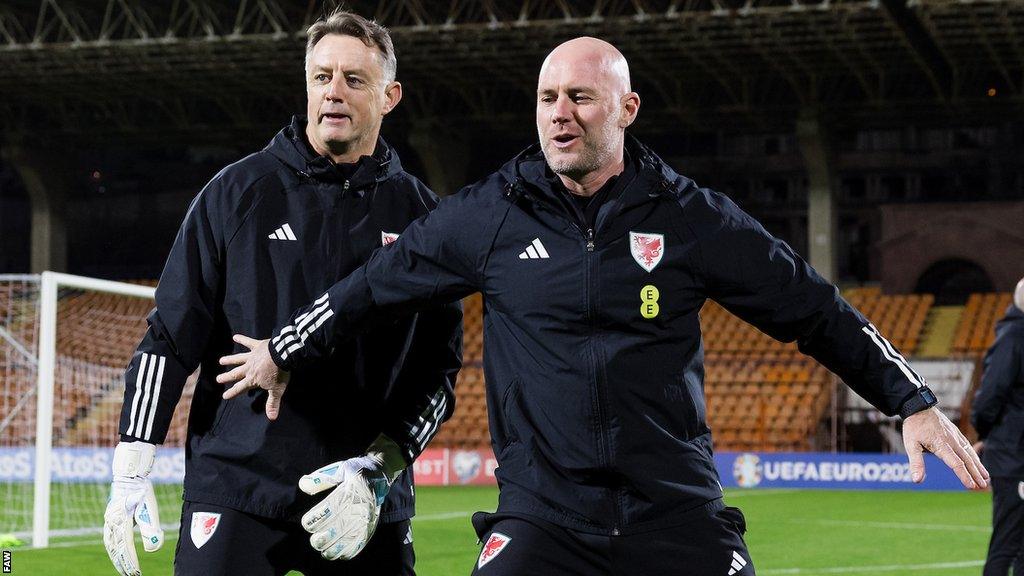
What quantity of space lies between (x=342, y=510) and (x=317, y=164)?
3.64 feet

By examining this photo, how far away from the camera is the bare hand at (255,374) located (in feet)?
13.0

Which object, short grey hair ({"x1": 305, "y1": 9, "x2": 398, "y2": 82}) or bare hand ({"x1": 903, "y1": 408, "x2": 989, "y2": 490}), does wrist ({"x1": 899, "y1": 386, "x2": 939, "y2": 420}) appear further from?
short grey hair ({"x1": 305, "y1": 9, "x2": 398, "y2": 82})

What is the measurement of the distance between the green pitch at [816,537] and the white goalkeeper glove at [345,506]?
7.06 m

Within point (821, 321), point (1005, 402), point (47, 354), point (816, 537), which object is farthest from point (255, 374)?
point (816, 537)

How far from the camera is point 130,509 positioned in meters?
4.11

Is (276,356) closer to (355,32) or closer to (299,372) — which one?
(299,372)

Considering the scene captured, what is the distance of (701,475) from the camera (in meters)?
3.70

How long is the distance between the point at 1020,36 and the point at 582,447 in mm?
24631

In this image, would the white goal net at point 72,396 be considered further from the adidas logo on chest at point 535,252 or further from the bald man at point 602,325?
the adidas logo on chest at point 535,252

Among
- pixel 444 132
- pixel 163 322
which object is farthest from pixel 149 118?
pixel 163 322

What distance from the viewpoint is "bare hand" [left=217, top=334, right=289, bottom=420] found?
397 cm

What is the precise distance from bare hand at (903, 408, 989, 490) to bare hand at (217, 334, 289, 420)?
176cm

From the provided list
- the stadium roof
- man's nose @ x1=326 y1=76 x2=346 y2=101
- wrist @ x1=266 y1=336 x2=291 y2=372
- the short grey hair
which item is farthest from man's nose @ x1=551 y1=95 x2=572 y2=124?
the stadium roof

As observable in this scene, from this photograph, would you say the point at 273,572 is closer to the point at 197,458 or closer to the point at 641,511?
the point at 197,458
